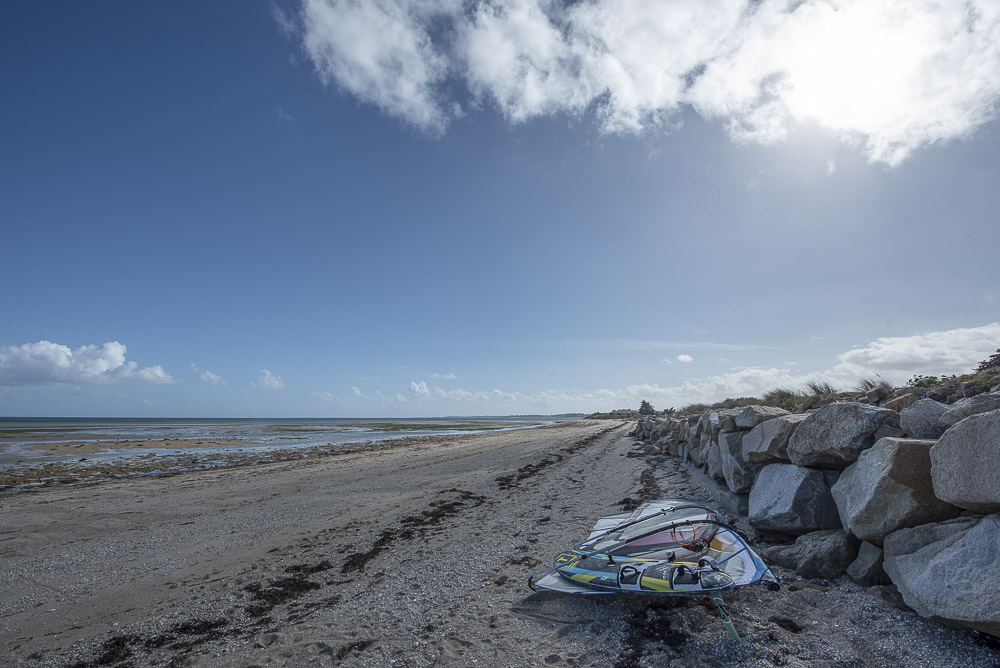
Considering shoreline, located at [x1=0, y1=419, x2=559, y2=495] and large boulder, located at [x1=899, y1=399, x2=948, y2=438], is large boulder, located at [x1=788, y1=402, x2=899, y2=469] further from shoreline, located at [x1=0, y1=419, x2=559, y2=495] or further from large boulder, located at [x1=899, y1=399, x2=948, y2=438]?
shoreline, located at [x1=0, y1=419, x2=559, y2=495]

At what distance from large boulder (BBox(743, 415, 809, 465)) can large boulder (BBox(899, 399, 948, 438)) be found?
1.78m

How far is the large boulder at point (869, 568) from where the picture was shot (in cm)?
517

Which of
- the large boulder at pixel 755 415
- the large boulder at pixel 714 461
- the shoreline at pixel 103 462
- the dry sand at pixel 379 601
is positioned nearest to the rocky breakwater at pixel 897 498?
the dry sand at pixel 379 601

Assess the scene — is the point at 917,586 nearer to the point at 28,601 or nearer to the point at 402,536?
the point at 402,536

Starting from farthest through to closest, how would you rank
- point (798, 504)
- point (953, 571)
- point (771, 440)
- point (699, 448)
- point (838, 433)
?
point (699, 448)
point (771, 440)
point (798, 504)
point (838, 433)
point (953, 571)

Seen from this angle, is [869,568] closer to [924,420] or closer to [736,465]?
[924,420]

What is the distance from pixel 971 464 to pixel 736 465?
18.4 ft

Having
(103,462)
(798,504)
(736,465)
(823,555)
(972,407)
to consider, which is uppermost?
(972,407)

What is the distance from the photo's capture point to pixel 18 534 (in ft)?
35.0

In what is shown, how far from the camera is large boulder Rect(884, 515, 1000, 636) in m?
3.65

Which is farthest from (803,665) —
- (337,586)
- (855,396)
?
(855,396)

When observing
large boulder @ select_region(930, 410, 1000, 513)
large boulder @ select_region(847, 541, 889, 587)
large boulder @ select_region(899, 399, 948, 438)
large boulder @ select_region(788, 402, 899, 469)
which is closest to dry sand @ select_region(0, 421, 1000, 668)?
large boulder @ select_region(847, 541, 889, 587)

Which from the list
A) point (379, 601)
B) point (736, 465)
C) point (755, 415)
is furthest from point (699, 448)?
point (379, 601)

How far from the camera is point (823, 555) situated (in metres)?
5.79
